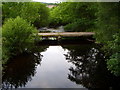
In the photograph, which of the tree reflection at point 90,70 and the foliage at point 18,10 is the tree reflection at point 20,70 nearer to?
the tree reflection at point 90,70

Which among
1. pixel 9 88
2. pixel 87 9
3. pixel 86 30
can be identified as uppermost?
pixel 87 9

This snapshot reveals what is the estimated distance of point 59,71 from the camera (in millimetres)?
11688

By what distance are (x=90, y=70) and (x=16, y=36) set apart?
19.2 ft

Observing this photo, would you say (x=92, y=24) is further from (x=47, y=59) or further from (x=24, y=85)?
(x=24, y=85)

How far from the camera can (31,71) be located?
11.7 metres

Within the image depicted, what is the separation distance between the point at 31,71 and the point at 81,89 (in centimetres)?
377

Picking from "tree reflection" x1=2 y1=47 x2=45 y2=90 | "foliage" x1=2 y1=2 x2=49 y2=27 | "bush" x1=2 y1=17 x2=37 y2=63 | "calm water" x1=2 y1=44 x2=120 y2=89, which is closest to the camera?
"calm water" x1=2 y1=44 x2=120 y2=89

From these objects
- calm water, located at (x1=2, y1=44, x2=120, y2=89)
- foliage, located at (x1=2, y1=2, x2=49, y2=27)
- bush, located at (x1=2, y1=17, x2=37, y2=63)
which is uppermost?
foliage, located at (x1=2, y1=2, x2=49, y2=27)

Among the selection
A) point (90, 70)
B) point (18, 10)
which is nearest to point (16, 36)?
point (90, 70)

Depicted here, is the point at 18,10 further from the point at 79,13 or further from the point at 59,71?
the point at 59,71

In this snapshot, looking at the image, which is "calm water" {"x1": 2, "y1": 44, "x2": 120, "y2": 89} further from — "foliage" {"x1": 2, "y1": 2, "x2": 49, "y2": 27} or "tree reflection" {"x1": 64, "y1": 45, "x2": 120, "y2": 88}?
"foliage" {"x1": 2, "y1": 2, "x2": 49, "y2": 27}

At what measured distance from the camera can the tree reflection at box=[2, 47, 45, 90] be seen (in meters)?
9.97

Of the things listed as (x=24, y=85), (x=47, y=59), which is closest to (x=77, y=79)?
(x=24, y=85)

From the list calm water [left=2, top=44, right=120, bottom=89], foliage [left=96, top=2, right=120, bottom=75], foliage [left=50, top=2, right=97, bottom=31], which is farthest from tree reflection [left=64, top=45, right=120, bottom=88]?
foliage [left=50, top=2, right=97, bottom=31]
